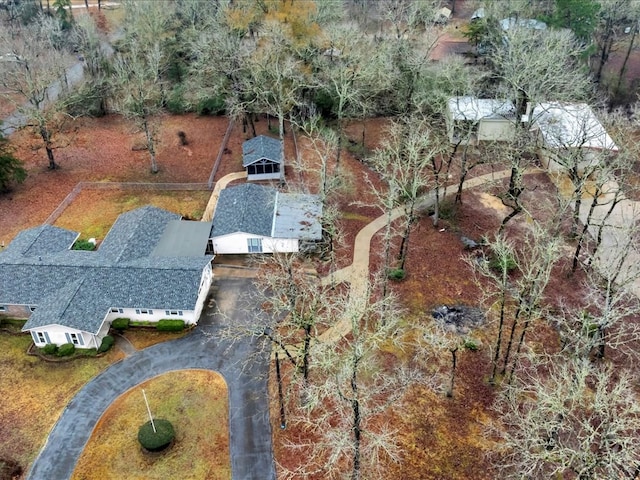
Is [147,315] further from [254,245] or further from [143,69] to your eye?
[143,69]

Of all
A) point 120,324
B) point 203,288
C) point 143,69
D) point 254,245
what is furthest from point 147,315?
point 143,69

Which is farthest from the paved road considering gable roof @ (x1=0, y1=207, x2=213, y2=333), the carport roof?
the carport roof

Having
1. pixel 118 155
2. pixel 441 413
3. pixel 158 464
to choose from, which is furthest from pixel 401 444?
pixel 118 155

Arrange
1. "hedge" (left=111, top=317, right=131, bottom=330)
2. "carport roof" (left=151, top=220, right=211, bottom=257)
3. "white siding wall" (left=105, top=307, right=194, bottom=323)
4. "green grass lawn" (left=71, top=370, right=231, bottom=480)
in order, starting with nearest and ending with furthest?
"green grass lawn" (left=71, top=370, right=231, bottom=480), "hedge" (left=111, top=317, right=131, bottom=330), "white siding wall" (left=105, top=307, right=194, bottom=323), "carport roof" (left=151, top=220, right=211, bottom=257)

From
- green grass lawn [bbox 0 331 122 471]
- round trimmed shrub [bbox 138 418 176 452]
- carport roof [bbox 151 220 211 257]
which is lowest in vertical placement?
green grass lawn [bbox 0 331 122 471]

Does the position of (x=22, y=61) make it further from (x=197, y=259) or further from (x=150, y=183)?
(x=197, y=259)

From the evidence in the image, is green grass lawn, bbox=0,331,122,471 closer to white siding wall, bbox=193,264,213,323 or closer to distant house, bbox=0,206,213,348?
distant house, bbox=0,206,213,348

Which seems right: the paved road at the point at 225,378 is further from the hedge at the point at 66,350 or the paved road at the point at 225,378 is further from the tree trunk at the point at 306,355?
the tree trunk at the point at 306,355
